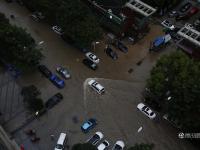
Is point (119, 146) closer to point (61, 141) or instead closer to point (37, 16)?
point (61, 141)

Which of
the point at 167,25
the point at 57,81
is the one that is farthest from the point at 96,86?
the point at 167,25

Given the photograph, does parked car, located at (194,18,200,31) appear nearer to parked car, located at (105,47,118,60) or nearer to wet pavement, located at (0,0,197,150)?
wet pavement, located at (0,0,197,150)

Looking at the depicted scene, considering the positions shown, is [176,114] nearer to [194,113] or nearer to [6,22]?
[194,113]

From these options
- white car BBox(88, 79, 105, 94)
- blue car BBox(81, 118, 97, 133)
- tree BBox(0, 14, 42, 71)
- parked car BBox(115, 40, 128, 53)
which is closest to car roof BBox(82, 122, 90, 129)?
blue car BBox(81, 118, 97, 133)

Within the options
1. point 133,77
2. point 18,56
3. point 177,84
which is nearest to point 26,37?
point 18,56

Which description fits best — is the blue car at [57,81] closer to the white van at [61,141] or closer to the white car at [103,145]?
the white van at [61,141]
